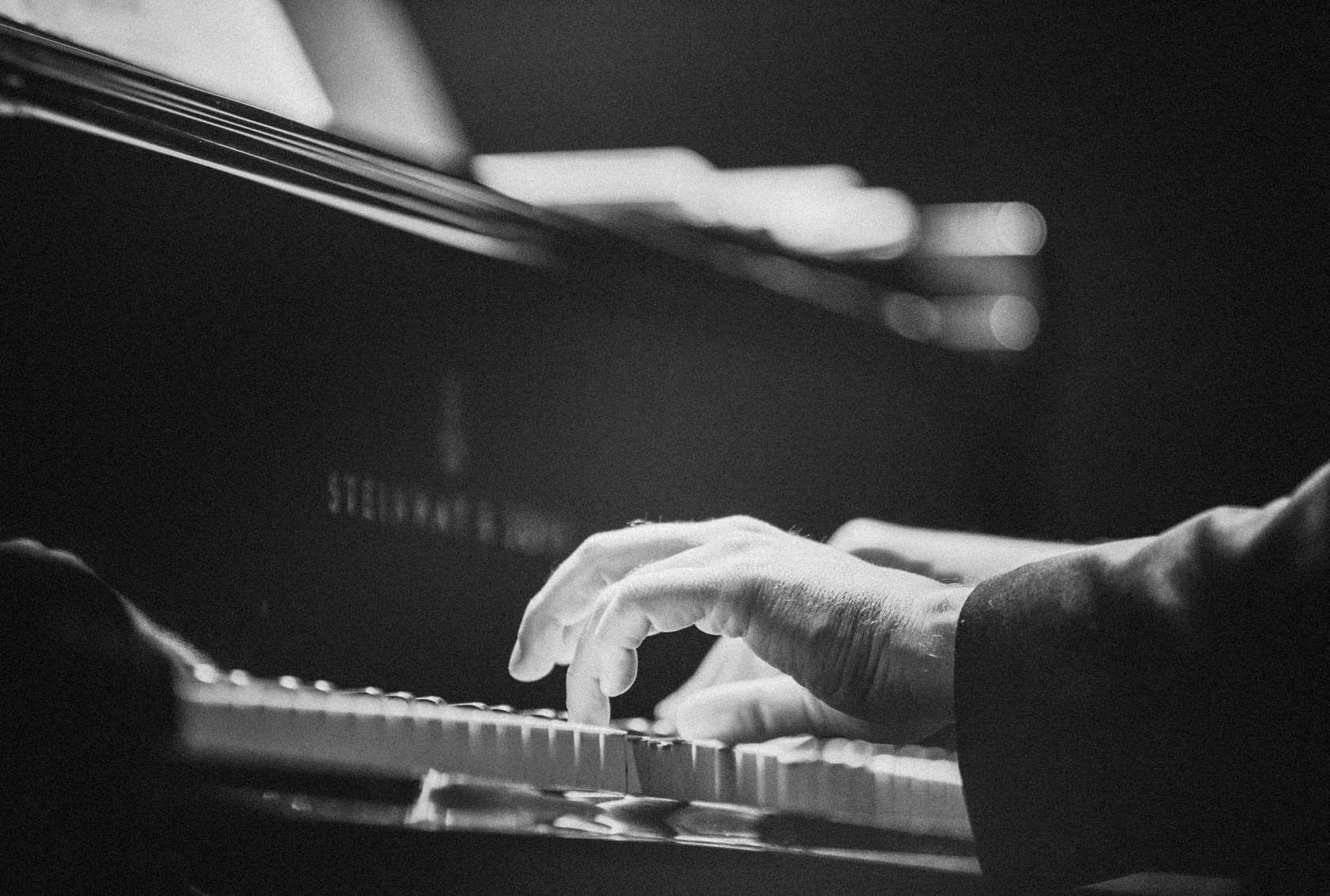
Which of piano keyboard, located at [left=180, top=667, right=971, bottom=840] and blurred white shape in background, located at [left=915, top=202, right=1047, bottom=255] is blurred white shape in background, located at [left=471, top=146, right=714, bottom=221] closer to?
blurred white shape in background, located at [left=915, top=202, right=1047, bottom=255]

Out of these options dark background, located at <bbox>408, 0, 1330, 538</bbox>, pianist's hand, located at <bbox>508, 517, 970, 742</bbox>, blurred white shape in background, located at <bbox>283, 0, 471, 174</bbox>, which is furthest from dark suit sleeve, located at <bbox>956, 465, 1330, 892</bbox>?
dark background, located at <bbox>408, 0, 1330, 538</bbox>

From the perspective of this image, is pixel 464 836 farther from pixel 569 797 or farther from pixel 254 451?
pixel 254 451

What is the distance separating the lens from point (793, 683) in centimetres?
104

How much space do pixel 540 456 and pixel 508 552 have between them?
116 mm

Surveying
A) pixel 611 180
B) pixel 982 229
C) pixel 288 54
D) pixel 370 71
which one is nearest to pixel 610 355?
pixel 288 54

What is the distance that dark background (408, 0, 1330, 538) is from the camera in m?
3.04

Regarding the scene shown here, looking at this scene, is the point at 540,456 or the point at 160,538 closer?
the point at 160,538

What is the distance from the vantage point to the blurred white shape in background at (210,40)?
112cm

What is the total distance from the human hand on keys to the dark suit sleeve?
0.05 metres

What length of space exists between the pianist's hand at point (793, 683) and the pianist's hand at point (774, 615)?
14 cm

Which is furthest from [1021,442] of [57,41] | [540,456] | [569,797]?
[57,41]

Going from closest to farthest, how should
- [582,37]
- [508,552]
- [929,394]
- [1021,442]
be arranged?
[508,552] < [929,394] < [1021,442] < [582,37]

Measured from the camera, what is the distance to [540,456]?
4.00ft

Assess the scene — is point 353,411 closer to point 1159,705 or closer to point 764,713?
point 764,713
